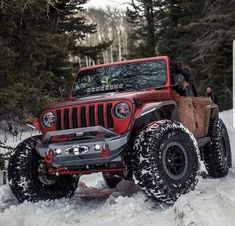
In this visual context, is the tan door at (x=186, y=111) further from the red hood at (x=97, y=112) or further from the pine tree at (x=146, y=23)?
the pine tree at (x=146, y=23)

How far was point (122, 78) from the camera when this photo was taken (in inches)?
269

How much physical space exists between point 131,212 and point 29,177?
1.69 meters

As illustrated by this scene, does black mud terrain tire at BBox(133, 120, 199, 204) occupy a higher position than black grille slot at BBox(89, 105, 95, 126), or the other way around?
black grille slot at BBox(89, 105, 95, 126)

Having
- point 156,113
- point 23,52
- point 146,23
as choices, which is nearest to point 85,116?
point 156,113

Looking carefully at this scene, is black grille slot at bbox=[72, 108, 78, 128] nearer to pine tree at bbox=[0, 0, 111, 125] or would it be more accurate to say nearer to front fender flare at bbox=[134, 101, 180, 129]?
front fender flare at bbox=[134, 101, 180, 129]

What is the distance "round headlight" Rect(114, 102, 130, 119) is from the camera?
530 centimetres

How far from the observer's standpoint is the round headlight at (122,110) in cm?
530

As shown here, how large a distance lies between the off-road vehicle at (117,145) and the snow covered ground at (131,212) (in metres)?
0.23

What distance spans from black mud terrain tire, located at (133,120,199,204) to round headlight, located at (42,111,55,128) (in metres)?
1.25

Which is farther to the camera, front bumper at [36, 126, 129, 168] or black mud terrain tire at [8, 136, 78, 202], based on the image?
black mud terrain tire at [8, 136, 78, 202]

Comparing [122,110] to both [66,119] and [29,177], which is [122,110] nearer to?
[66,119]

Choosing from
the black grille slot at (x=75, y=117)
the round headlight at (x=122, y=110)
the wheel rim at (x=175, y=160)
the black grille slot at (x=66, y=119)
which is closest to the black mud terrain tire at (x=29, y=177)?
the black grille slot at (x=66, y=119)

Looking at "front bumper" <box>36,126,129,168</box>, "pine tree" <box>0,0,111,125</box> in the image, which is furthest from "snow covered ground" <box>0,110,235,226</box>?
"pine tree" <box>0,0,111,125</box>

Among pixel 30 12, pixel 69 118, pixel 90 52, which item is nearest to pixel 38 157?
pixel 69 118
